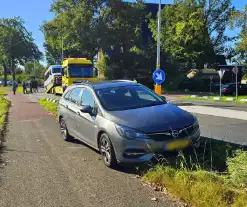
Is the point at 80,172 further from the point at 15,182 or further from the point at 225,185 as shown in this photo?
the point at 225,185

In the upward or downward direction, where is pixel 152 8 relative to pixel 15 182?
upward

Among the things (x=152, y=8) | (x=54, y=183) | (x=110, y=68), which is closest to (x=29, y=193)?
(x=54, y=183)

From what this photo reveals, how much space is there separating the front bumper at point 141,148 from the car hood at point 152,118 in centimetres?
21

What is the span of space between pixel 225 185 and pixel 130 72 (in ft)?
142

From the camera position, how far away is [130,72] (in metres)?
47.7

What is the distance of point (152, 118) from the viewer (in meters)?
6.28

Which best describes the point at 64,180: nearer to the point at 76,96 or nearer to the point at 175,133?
the point at 175,133

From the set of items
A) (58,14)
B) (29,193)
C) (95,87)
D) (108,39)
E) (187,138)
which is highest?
(58,14)

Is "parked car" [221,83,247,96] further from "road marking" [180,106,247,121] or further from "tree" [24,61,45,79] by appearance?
"tree" [24,61,45,79]

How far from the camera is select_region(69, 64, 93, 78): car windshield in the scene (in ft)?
97.8

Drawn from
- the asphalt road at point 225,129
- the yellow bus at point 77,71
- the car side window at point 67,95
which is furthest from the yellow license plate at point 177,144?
the yellow bus at point 77,71

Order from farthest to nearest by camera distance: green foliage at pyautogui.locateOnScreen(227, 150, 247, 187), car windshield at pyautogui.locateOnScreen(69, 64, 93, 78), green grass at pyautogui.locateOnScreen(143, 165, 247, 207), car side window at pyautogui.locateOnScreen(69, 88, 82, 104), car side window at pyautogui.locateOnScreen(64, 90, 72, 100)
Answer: car windshield at pyautogui.locateOnScreen(69, 64, 93, 78) → car side window at pyautogui.locateOnScreen(64, 90, 72, 100) → car side window at pyautogui.locateOnScreen(69, 88, 82, 104) → green foliage at pyautogui.locateOnScreen(227, 150, 247, 187) → green grass at pyautogui.locateOnScreen(143, 165, 247, 207)

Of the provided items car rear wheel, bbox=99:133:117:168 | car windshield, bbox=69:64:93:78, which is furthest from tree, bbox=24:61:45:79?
car rear wheel, bbox=99:133:117:168

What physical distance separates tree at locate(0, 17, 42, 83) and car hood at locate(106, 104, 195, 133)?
8018 centimetres
